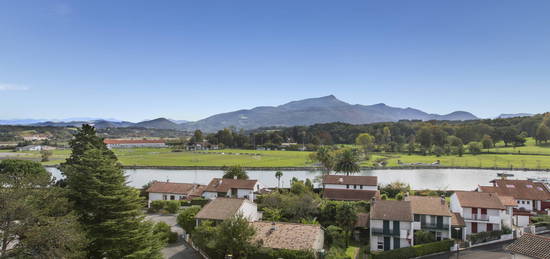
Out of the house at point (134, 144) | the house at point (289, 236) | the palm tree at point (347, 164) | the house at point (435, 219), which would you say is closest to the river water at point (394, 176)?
the palm tree at point (347, 164)

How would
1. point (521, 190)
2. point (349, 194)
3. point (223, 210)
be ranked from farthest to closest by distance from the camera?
point (349, 194)
point (521, 190)
point (223, 210)

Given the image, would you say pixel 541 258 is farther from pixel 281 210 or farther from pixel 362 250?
pixel 281 210

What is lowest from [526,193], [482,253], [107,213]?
[482,253]

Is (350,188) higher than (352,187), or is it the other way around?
(352,187)

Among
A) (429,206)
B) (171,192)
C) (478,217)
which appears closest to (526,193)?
(478,217)

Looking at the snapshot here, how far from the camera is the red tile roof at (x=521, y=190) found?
36.1 metres

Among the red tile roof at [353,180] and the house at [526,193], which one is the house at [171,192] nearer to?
the red tile roof at [353,180]

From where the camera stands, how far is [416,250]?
23625 millimetres

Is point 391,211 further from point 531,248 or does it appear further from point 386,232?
point 531,248

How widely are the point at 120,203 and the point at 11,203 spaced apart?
18.1 feet

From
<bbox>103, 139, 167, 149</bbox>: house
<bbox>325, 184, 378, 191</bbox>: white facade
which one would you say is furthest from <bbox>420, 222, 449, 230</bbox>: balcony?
<bbox>103, 139, 167, 149</bbox>: house

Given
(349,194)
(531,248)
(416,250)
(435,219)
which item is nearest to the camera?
(531,248)

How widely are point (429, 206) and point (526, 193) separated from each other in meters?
16.5

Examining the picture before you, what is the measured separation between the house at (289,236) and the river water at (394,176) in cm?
3560
